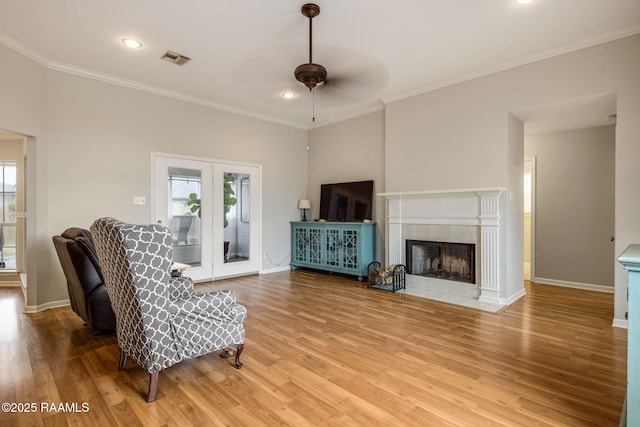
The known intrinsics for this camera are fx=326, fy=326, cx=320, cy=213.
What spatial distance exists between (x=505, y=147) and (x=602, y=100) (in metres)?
1.04

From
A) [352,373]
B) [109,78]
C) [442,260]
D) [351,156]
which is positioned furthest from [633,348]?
[109,78]

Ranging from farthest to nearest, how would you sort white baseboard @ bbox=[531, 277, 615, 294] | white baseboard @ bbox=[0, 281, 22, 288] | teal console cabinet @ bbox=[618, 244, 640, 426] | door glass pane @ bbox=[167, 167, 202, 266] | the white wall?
white baseboard @ bbox=[0, 281, 22, 288] → door glass pane @ bbox=[167, 167, 202, 266] → white baseboard @ bbox=[531, 277, 615, 294] → the white wall → teal console cabinet @ bbox=[618, 244, 640, 426]

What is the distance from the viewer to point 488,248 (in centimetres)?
412

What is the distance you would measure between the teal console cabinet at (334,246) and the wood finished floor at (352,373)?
5.73 feet

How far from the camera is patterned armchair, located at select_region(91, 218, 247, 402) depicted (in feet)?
6.28

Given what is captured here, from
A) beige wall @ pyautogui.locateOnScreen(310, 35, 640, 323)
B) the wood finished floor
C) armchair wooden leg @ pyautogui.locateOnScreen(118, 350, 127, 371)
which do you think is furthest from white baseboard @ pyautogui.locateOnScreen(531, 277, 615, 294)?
armchair wooden leg @ pyautogui.locateOnScreen(118, 350, 127, 371)

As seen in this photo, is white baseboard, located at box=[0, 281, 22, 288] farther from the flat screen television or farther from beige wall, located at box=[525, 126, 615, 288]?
beige wall, located at box=[525, 126, 615, 288]

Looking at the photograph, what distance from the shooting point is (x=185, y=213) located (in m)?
5.16

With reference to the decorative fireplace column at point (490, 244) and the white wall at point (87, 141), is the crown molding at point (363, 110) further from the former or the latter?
the decorative fireplace column at point (490, 244)

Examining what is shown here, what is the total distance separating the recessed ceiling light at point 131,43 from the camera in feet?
11.3

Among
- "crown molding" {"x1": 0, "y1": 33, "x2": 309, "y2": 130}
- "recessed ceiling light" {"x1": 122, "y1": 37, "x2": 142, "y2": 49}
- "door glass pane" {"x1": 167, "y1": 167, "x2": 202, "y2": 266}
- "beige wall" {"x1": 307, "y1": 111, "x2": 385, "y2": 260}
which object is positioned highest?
"recessed ceiling light" {"x1": 122, "y1": 37, "x2": 142, "y2": 49}

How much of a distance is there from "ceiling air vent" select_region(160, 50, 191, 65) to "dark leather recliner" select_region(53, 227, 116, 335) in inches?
86.5

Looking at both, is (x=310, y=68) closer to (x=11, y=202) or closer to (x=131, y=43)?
(x=131, y=43)

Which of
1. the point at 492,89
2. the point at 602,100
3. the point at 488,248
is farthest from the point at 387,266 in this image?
the point at 602,100
